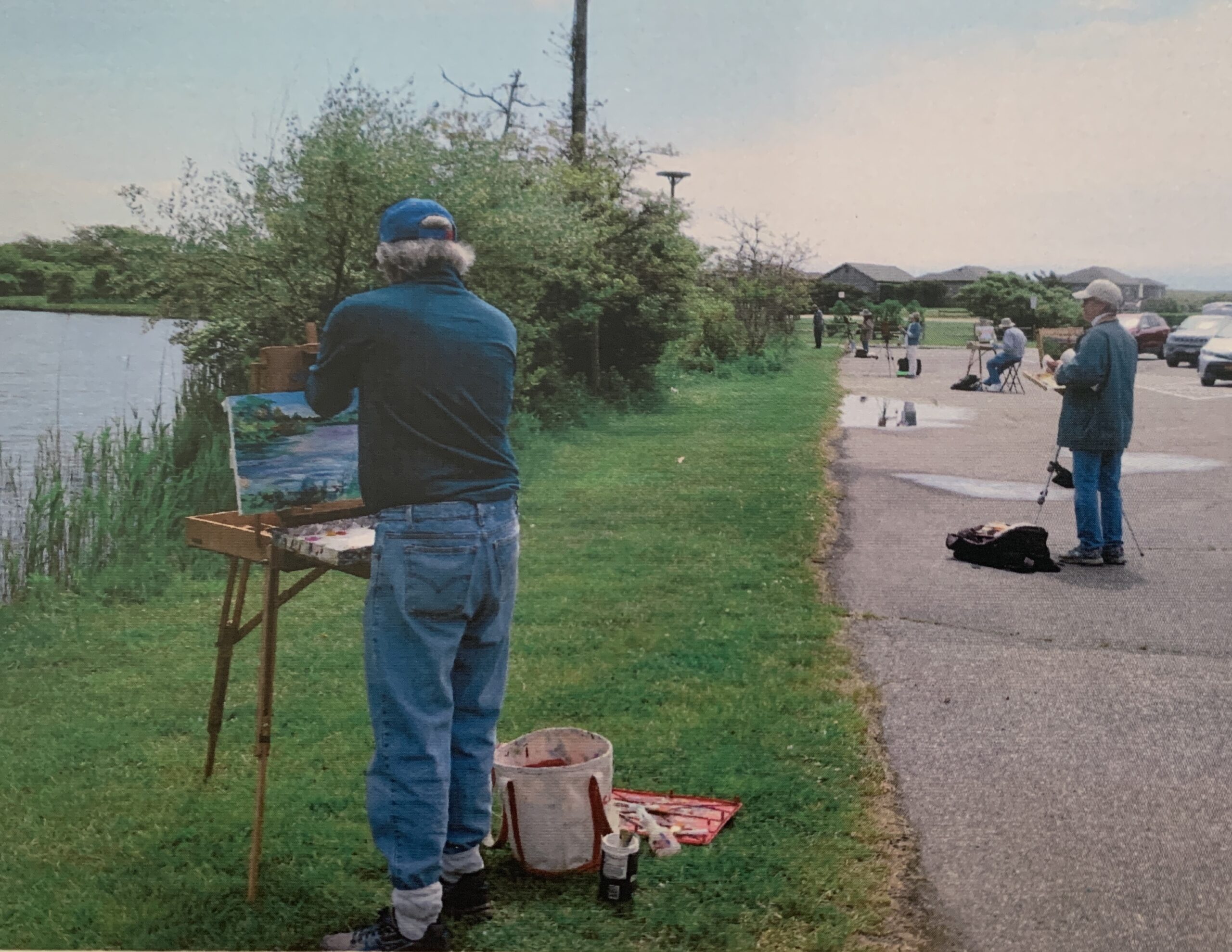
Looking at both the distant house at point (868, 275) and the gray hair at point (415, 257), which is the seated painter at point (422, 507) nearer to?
the gray hair at point (415, 257)

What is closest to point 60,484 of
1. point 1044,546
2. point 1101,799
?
point 1101,799

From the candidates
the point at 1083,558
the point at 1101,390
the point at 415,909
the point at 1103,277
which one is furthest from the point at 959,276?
the point at 415,909

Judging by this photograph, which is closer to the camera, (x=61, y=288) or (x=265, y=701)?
(x=265, y=701)

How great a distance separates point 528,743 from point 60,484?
261 centimetres

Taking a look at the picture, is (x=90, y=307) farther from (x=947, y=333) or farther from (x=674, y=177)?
(x=947, y=333)

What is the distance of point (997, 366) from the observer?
8.11 m

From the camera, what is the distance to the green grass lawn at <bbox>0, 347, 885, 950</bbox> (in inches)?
113

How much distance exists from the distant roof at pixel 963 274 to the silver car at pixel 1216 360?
0.97 metres

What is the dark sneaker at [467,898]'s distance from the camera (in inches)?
113

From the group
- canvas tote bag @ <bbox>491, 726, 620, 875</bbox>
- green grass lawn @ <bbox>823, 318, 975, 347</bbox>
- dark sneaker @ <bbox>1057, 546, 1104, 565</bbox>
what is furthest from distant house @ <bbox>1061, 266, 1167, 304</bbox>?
canvas tote bag @ <bbox>491, 726, 620, 875</bbox>

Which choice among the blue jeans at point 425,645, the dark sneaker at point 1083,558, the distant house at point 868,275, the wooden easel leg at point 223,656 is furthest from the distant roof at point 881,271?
the blue jeans at point 425,645

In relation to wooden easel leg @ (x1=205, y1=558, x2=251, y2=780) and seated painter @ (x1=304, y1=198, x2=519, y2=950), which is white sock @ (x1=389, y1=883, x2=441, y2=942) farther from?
wooden easel leg @ (x1=205, y1=558, x2=251, y2=780)

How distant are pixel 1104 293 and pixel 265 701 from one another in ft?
14.4

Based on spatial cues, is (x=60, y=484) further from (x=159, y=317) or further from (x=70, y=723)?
(x=70, y=723)
